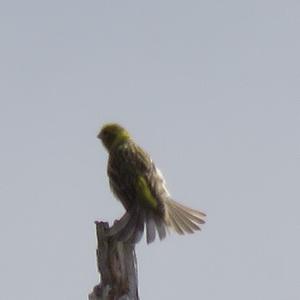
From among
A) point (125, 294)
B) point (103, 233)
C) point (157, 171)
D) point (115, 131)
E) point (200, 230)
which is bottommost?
point (125, 294)

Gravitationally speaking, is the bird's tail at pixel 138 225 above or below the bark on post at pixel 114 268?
above

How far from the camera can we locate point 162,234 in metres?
8.96

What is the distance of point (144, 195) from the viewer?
30.6 feet

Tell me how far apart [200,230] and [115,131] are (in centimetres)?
163

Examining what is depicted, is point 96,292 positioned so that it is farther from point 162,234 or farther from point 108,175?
point 108,175

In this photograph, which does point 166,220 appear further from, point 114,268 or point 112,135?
point 114,268

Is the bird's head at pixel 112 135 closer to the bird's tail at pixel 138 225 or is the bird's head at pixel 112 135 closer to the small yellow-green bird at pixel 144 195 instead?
the small yellow-green bird at pixel 144 195

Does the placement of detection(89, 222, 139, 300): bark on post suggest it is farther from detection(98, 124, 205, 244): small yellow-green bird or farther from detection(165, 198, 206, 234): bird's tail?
detection(165, 198, 206, 234): bird's tail

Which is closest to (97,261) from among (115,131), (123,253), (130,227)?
(123,253)

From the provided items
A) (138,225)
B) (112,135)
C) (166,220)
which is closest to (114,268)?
(138,225)

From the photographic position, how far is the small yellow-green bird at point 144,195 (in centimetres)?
907

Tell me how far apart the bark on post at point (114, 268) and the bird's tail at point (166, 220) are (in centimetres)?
86

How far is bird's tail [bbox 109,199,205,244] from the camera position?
8.75m

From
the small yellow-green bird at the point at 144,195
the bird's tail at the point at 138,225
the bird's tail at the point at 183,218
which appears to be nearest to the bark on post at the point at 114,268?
the bird's tail at the point at 138,225
